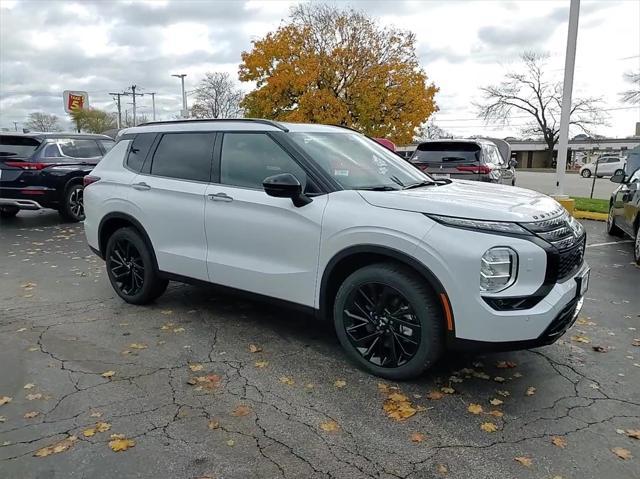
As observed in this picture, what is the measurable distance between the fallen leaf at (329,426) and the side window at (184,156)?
2410mm

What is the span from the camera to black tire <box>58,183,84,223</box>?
10.8m

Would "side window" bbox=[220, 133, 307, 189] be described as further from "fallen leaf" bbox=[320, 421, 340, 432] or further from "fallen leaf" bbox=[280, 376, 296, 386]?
"fallen leaf" bbox=[320, 421, 340, 432]

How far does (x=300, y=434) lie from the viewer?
3.00 m

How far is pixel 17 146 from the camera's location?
10492 mm

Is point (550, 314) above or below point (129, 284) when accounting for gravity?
above

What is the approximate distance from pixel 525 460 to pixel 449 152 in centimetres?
918

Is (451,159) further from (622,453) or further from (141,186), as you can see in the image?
(622,453)

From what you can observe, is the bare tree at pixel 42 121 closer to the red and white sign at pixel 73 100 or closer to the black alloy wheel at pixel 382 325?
the red and white sign at pixel 73 100

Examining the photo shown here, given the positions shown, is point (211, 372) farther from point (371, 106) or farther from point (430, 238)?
point (371, 106)

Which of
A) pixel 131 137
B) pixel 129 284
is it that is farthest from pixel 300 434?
pixel 131 137

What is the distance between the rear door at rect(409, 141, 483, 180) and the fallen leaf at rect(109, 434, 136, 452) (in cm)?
884

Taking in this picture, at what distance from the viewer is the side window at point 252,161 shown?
13.5 feet

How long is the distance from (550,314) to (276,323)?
2.47 metres

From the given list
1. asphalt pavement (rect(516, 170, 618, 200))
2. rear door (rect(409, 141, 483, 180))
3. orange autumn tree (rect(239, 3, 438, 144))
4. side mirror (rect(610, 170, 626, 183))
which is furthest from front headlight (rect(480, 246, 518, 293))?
orange autumn tree (rect(239, 3, 438, 144))
